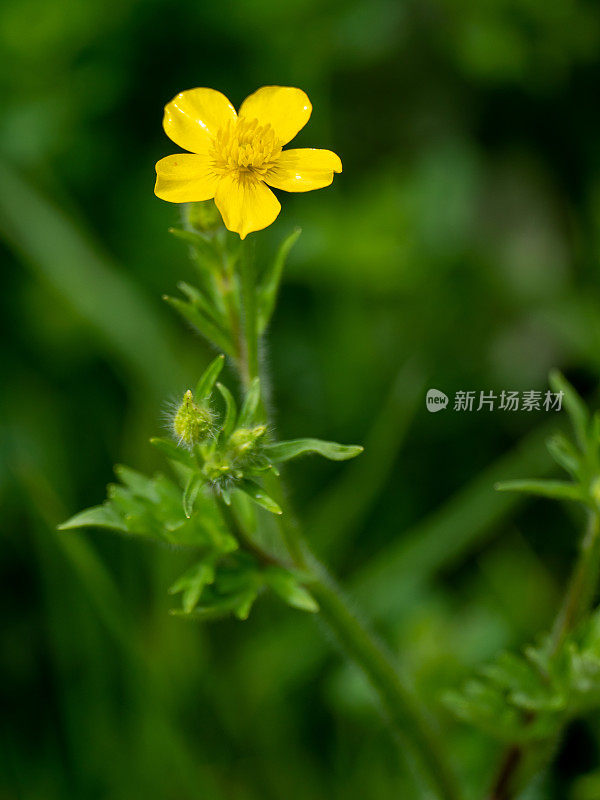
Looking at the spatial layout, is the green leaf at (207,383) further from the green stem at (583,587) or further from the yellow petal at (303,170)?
the green stem at (583,587)

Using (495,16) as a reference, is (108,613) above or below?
below

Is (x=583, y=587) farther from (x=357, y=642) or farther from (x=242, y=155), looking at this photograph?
(x=242, y=155)

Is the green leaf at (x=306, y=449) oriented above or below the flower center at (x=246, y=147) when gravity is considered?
below

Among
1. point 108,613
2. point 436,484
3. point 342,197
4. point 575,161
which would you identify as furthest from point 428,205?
point 108,613

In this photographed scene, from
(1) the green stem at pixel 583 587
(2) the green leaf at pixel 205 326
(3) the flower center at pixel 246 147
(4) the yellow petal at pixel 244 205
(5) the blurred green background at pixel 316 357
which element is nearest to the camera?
(4) the yellow petal at pixel 244 205

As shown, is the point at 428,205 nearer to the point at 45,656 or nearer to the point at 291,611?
the point at 291,611

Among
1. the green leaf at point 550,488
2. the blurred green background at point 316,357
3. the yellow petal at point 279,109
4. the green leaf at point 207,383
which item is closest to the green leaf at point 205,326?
the green leaf at point 207,383
